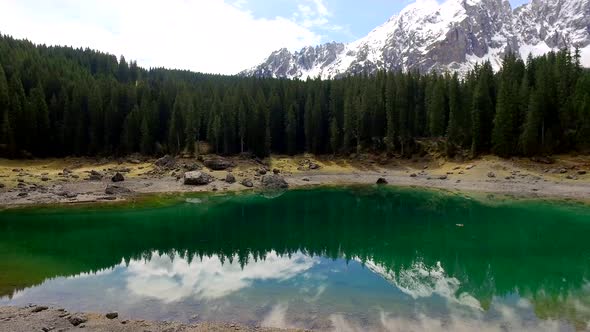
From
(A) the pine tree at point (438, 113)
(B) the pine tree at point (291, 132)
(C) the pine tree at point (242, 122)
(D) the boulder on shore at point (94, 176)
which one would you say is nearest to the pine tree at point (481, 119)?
(A) the pine tree at point (438, 113)

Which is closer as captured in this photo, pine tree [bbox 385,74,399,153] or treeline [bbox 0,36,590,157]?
treeline [bbox 0,36,590,157]

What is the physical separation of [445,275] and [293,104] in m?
76.4

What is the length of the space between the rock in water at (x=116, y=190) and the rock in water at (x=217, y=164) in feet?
68.2

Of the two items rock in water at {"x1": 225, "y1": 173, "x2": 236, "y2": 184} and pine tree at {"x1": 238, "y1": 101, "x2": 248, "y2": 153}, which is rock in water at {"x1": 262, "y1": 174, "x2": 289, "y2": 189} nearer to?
rock in water at {"x1": 225, "y1": 173, "x2": 236, "y2": 184}

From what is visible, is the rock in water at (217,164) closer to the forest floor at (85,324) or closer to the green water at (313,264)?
the green water at (313,264)

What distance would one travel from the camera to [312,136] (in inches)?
3708

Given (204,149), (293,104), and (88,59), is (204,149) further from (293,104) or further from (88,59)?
(88,59)

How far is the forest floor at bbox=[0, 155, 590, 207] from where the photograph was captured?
2078 inches

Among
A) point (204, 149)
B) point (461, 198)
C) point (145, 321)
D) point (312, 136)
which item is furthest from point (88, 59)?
point (145, 321)

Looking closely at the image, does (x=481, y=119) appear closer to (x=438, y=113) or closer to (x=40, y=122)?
(x=438, y=113)

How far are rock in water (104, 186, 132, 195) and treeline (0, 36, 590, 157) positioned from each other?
32.6 meters

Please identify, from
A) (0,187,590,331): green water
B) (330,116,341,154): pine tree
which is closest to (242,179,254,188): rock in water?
(0,187,590,331): green water

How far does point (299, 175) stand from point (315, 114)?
23399 millimetres

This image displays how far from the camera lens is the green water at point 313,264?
18.7m
